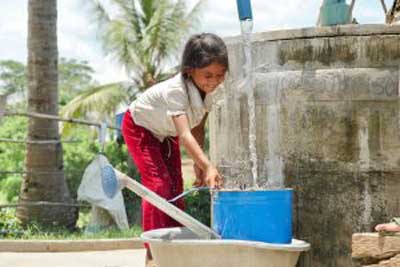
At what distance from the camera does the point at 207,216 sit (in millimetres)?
11750

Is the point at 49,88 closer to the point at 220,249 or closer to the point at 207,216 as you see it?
the point at 207,216

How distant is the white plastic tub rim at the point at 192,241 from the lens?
3562 mm

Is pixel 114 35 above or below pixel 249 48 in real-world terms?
above

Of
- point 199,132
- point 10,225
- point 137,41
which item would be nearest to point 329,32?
point 199,132

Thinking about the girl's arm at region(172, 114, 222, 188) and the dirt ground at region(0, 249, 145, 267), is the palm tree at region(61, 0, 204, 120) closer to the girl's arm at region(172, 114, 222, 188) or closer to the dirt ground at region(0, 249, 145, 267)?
the dirt ground at region(0, 249, 145, 267)

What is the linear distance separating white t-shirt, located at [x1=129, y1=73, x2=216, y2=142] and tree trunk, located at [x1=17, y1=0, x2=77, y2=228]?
650cm

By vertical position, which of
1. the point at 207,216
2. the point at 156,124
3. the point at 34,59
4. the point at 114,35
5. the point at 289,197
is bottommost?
the point at 207,216

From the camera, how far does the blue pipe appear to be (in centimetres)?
399

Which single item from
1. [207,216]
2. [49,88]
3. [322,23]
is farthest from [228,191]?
[207,216]

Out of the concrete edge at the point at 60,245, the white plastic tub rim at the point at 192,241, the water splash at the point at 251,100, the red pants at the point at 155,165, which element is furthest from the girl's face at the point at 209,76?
the concrete edge at the point at 60,245

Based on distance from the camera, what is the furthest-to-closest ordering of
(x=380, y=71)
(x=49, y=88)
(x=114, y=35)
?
(x=114, y=35) → (x=49, y=88) → (x=380, y=71)

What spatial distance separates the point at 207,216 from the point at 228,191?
8106mm

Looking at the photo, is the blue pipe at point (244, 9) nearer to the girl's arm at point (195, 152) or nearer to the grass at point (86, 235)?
the girl's arm at point (195, 152)

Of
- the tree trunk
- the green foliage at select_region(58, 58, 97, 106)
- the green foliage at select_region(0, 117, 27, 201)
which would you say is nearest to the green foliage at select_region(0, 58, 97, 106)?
the green foliage at select_region(58, 58, 97, 106)
